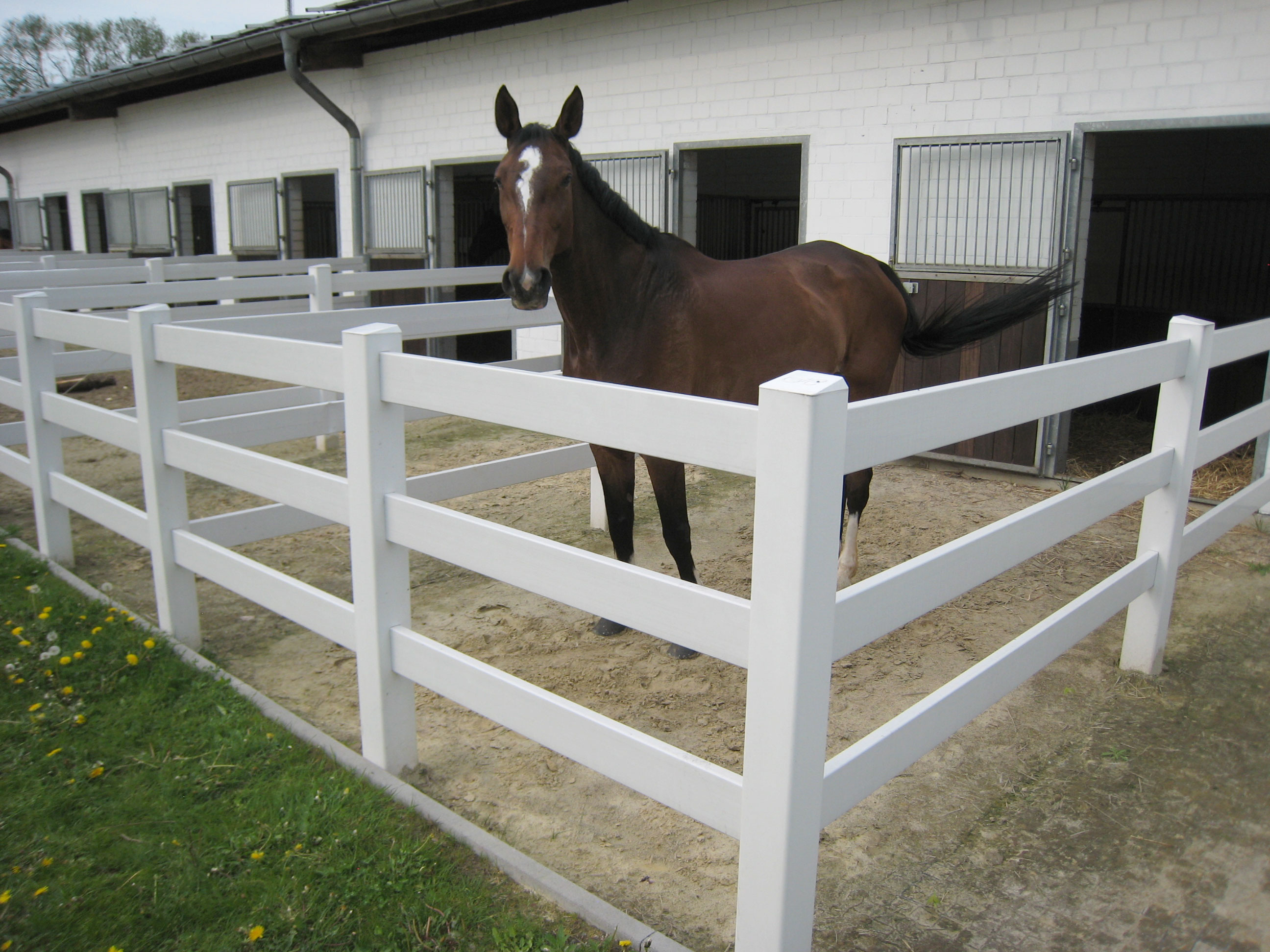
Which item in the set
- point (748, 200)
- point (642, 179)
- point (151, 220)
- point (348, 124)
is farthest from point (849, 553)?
point (151, 220)

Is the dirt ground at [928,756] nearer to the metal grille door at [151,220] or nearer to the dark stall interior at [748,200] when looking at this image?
the dark stall interior at [748,200]

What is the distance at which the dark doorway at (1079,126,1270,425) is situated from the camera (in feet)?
30.7

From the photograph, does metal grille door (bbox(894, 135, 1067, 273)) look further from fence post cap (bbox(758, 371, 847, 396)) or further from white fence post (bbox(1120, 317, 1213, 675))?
fence post cap (bbox(758, 371, 847, 396))

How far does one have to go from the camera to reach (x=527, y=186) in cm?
280

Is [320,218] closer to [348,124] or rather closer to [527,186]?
[348,124]

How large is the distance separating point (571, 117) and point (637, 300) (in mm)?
663

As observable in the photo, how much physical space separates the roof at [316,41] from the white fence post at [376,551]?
582cm

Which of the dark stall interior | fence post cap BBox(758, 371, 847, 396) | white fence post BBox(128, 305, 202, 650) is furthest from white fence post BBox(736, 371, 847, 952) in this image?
the dark stall interior

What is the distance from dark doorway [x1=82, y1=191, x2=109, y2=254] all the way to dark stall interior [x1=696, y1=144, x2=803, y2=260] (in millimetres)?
10283

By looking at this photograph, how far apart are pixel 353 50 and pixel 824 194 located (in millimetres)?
5669

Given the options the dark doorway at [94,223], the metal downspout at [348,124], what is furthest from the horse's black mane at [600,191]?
the dark doorway at [94,223]

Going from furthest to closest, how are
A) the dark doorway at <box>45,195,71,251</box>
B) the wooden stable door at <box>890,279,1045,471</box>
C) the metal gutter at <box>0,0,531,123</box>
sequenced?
the dark doorway at <box>45,195,71,251</box>, the metal gutter at <box>0,0,531,123</box>, the wooden stable door at <box>890,279,1045,471</box>

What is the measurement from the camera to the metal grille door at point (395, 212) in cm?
906

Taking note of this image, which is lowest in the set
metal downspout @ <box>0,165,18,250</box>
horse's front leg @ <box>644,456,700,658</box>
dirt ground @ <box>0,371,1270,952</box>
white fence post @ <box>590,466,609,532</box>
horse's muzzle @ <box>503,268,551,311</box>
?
dirt ground @ <box>0,371,1270,952</box>
